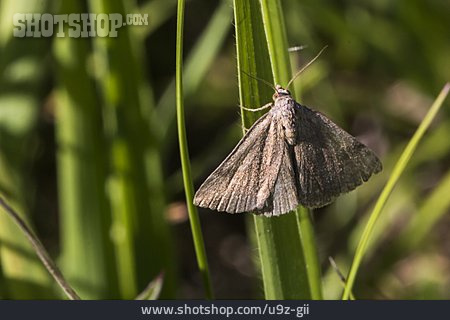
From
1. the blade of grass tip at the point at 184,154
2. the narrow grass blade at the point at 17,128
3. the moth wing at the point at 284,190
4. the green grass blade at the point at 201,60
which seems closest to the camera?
the blade of grass tip at the point at 184,154

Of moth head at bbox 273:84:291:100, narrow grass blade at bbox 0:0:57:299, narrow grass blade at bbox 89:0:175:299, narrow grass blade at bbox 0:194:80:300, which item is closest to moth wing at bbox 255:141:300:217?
moth head at bbox 273:84:291:100

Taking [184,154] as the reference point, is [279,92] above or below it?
above

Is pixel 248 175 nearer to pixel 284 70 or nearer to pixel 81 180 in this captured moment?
pixel 284 70

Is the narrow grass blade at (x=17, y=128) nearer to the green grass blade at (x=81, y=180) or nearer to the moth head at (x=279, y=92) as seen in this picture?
the green grass blade at (x=81, y=180)

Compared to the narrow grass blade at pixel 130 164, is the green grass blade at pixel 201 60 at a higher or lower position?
higher

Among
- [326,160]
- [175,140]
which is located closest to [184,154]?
[326,160]

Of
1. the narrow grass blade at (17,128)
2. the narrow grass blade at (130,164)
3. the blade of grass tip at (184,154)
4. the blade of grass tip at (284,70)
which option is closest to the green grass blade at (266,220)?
the blade of grass tip at (284,70)

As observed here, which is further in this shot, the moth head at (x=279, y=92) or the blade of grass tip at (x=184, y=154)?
the moth head at (x=279, y=92)

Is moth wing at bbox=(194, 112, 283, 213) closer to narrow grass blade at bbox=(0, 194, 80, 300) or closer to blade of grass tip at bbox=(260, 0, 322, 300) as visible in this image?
blade of grass tip at bbox=(260, 0, 322, 300)
